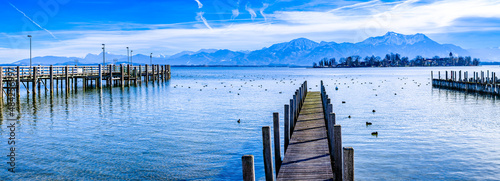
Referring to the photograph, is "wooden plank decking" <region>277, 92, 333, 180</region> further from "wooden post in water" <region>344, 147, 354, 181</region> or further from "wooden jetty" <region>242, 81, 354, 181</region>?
"wooden post in water" <region>344, 147, 354, 181</region>

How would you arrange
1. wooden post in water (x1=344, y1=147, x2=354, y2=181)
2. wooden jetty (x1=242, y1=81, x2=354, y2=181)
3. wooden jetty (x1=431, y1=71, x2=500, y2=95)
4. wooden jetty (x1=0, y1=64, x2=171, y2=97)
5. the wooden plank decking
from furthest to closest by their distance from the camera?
wooden jetty (x1=431, y1=71, x2=500, y2=95), wooden jetty (x1=0, y1=64, x2=171, y2=97), the wooden plank decking, wooden jetty (x1=242, y1=81, x2=354, y2=181), wooden post in water (x1=344, y1=147, x2=354, y2=181)

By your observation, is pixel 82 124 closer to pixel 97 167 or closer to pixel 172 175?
pixel 97 167

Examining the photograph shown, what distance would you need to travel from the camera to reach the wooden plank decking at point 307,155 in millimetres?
11742

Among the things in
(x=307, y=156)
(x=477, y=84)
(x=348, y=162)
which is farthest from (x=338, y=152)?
(x=477, y=84)

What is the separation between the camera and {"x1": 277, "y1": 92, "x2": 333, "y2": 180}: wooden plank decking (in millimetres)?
11742

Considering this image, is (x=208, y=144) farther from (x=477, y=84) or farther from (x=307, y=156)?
(x=477, y=84)

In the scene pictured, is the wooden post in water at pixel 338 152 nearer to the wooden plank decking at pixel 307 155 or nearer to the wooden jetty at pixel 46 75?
the wooden plank decking at pixel 307 155

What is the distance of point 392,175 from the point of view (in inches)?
567

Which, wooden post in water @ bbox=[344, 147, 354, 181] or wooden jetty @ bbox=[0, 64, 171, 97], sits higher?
wooden jetty @ bbox=[0, 64, 171, 97]

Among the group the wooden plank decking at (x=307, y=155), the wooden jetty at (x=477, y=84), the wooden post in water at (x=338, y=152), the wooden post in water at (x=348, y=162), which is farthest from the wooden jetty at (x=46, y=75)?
the wooden jetty at (x=477, y=84)

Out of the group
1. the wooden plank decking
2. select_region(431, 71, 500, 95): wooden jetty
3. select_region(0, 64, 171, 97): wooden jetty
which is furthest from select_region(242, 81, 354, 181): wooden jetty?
select_region(431, 71, 500, 95): wooden jetty

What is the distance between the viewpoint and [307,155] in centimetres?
1370

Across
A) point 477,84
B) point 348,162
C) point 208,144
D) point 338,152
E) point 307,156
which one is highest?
point 477,84

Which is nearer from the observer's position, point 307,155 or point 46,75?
point 307,155
